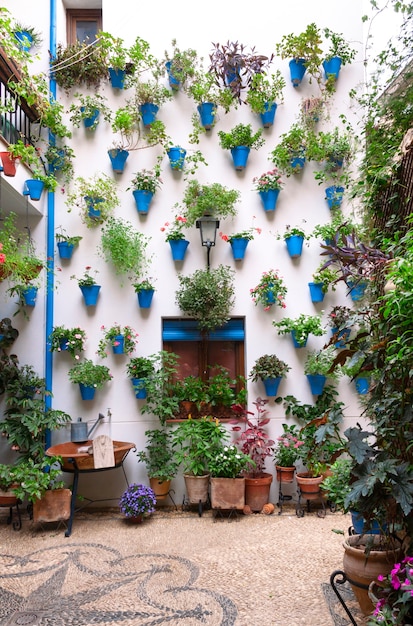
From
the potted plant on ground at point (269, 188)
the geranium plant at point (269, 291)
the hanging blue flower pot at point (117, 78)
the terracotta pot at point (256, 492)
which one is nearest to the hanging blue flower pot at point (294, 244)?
the geranium plant at point (269, 291)

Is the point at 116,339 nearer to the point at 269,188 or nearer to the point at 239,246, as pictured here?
the point at 239,246

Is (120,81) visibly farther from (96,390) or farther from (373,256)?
(373,256)

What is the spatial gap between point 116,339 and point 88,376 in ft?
1.54

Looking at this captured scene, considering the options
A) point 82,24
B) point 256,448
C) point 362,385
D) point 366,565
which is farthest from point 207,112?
point 366,565

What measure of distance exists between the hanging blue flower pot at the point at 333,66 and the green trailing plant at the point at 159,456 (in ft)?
14.1

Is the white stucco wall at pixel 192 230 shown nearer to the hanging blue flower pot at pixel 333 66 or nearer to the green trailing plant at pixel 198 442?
the hanging blue flower pot at pixel 333 66

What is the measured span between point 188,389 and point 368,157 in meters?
2.98

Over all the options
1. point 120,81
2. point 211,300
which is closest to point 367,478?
point 211,300

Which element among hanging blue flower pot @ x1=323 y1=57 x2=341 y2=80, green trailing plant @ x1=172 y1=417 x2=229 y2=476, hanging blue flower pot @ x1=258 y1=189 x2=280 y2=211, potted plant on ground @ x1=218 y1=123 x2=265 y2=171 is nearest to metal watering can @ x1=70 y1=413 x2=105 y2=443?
green trailing plant @ x1=172 y1=417 x2=229 y2=476

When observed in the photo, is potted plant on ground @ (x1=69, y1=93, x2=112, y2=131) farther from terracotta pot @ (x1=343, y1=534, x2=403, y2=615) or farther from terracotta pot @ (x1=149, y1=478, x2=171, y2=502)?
terracotta pot @ (x1=343, y1=534, x2=403, y2=615)

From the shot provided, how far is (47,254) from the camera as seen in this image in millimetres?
5316

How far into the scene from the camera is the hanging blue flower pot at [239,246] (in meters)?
5.34

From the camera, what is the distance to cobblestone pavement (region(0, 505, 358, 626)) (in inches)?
115

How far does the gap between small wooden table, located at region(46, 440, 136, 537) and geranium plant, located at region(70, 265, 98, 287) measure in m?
1.60
